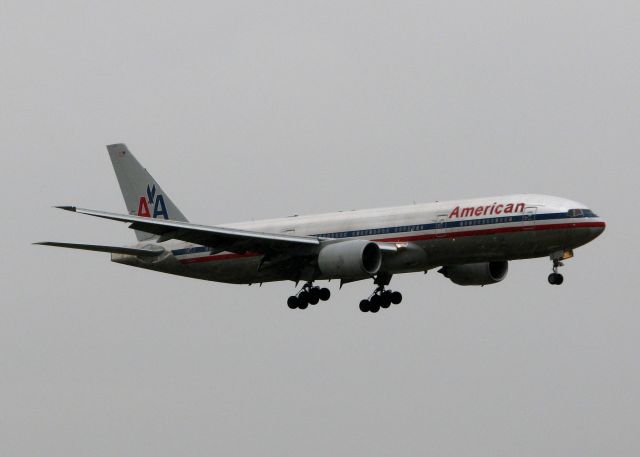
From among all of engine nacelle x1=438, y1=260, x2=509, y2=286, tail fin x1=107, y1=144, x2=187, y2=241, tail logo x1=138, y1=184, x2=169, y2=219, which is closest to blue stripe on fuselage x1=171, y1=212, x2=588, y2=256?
engine nacelle x1=438, y1=260, x2=509, y2=286

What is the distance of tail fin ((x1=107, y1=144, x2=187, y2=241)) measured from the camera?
7275cm

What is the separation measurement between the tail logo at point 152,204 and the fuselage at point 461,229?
705cm

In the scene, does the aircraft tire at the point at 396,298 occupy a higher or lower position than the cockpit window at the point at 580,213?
lower

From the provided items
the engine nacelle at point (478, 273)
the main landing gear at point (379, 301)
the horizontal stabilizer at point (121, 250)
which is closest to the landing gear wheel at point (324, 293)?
the main landing gear at point (379, 301)

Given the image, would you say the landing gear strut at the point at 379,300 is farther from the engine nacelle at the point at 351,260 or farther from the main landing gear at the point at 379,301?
the engine nacelle at the point at 351,260

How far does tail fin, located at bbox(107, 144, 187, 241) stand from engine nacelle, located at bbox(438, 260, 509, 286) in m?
13.7

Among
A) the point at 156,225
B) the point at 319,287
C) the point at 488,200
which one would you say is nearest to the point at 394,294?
the point at 319,287

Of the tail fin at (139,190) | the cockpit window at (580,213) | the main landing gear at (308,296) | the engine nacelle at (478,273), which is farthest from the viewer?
the tail fin at (139,190)

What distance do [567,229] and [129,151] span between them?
24341 millimetres

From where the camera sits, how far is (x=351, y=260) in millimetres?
61500

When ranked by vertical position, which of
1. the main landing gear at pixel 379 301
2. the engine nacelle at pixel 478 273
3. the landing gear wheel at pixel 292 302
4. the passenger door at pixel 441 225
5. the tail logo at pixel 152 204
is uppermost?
the tail logo at pixel 152 204

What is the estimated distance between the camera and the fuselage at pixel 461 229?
60281 mm

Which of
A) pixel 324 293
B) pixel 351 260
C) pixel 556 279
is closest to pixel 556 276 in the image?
pixel 556 279

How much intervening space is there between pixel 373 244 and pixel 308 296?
514 cm
